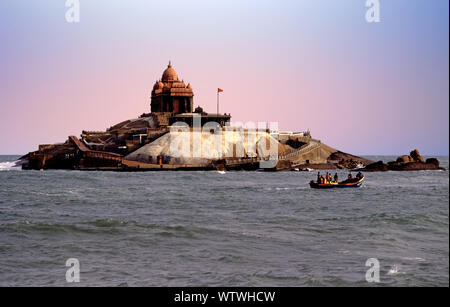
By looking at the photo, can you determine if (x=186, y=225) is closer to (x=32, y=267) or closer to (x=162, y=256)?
(x=162, y=256)

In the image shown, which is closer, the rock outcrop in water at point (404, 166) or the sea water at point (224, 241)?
the sea water at point (224, 241)

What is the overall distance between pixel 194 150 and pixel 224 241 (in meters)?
87.2

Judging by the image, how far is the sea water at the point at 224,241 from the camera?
20172 mm

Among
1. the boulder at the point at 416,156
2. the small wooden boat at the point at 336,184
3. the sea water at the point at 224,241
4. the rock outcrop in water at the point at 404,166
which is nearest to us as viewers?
the sea water at the point at 224,241

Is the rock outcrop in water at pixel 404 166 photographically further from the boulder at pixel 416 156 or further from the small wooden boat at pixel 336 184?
the small wooden boat at pixel 336 184

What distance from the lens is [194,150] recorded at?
373ft

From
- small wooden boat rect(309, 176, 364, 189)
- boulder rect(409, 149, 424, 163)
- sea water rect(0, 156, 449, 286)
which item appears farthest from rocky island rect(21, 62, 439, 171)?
sea water rect(0, 156, 449, 286)

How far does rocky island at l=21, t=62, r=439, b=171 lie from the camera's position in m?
109

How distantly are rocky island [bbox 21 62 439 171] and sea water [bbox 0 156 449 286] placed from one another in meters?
62.9

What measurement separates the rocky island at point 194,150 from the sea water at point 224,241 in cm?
6288

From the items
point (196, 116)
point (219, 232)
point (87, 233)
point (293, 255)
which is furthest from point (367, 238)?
point (196, 116)

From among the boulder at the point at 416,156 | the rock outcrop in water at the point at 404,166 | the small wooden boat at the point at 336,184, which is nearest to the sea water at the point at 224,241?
the small wooden boat at the point at 336,184
